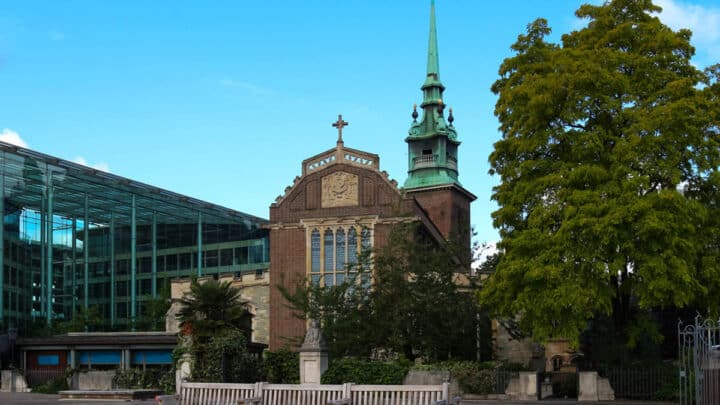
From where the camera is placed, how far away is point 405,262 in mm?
37781

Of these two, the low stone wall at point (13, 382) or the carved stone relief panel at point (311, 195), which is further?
the carved stone relief panel at point (311, 195)

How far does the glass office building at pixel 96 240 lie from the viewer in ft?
193

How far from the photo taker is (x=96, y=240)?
243 feet

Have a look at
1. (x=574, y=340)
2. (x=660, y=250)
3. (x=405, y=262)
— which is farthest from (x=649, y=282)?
(x=405, y=262)

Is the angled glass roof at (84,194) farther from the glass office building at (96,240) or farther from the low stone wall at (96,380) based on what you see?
the low stone wall at (96,380)

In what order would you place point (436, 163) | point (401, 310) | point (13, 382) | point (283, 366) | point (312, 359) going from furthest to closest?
point (436, 163)
point (13, 382)
point (401, 310)
point (283, 366)
point (312, 359)

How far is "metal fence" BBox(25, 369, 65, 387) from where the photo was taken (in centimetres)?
4169

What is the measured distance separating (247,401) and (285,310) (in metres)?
32.1

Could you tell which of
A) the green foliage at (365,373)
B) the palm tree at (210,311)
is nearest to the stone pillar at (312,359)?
the green foliage at (365,373)

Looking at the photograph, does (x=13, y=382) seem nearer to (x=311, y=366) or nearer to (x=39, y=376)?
(x=39, y=376)

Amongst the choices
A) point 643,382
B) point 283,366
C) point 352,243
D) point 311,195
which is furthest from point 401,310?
point 311,195

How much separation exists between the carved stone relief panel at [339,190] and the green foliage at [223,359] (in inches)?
775

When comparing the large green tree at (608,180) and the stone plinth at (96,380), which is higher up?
the large green tree at (608,180)

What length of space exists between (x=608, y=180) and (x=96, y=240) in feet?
179
